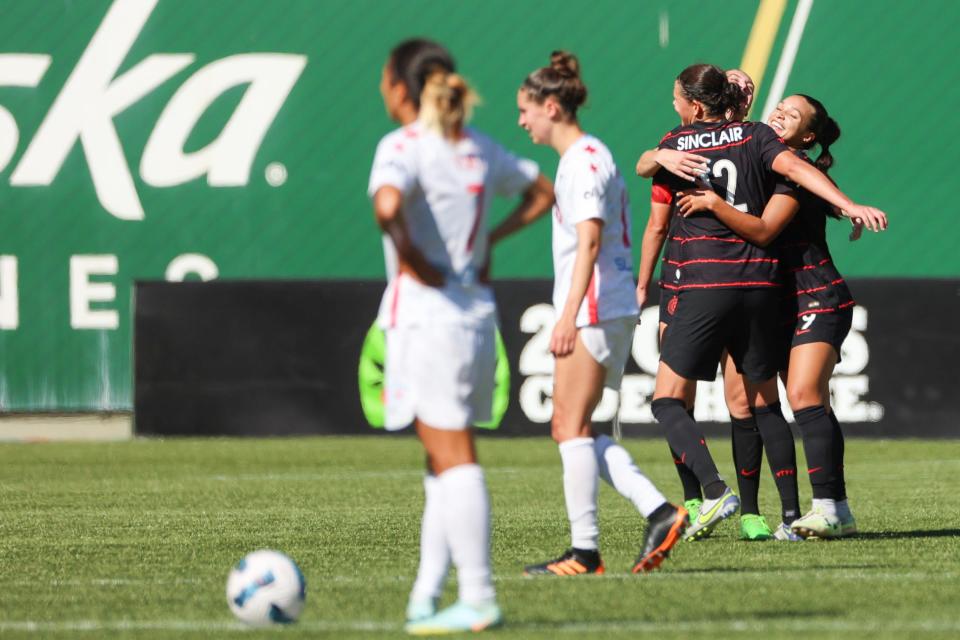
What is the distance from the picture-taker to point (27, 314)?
1867 cm

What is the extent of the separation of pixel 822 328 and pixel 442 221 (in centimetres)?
313

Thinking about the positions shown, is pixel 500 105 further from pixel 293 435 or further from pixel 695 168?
pixel 695 168

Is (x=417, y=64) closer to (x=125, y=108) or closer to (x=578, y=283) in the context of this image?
(x=578, y=283)

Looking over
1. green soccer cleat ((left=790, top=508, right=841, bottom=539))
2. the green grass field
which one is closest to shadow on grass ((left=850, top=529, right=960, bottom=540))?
the green grass field

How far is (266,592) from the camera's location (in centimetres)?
537

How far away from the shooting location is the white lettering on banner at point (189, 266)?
18.9 meters

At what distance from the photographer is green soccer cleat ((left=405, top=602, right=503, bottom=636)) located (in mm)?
5125

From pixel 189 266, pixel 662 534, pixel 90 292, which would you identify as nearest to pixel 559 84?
pixel 662 534

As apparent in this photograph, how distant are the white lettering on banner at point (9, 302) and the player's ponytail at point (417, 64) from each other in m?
14.2

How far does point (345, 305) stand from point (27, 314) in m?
4.89

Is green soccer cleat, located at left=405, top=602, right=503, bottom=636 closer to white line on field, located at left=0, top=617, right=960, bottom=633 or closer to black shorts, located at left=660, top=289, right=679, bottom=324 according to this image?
white line on field, located at left=0, top=617, right=960, bottom=633

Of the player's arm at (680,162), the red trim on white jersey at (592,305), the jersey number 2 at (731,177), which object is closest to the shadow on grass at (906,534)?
the jersey number 2 at (731,177)

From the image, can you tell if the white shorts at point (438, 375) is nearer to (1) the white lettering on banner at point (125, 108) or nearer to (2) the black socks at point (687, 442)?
(2) the black socks at point (687, 442)

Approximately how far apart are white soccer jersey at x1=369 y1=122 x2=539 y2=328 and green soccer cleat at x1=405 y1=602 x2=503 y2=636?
860 millimetres
